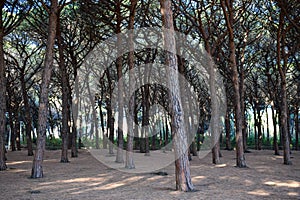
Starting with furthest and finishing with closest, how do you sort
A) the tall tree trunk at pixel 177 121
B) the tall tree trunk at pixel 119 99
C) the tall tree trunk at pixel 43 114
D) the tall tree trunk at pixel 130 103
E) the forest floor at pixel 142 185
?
the tall tree trunk at pixel 119 99 → the tall tree trunk at pixel 130 103 → the tall tree trunk at pixel 43 114 → the tall tree trunk at pixel 177 121 → the forest floor at pixel 142 185

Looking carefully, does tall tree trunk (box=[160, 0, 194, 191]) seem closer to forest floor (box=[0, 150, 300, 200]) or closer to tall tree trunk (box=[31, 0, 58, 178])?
forest floor (box=[0, 150, 300, 200])

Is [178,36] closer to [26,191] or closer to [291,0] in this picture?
[291,0]

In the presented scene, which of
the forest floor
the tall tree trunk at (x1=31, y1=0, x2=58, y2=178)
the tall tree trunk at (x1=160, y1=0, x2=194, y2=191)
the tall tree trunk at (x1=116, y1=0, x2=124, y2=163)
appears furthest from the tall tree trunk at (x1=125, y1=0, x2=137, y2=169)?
the tall tree trunk at (x1=160, y1=0, x2=194, y2=191)

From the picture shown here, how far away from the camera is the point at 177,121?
28.3 feet

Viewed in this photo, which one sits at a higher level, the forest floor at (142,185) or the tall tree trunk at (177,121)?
the tall tree trunk at (177,121)

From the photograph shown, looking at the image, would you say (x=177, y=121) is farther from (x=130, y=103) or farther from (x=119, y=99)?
(x=119, y=99)

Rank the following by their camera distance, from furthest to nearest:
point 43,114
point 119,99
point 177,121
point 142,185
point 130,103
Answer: point 119,99 < point 130,103 < point 43,114 < point 142,185 < point 177,121

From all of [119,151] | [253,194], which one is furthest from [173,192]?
[119,151]

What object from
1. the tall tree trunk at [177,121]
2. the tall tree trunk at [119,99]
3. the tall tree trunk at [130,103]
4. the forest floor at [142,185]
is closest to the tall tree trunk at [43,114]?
the forest floor at [142,185]

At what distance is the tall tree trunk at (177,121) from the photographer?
8.51m

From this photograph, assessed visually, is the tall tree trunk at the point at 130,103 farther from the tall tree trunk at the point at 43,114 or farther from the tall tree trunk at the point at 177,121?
the tall tree trunk at the point at 177,121

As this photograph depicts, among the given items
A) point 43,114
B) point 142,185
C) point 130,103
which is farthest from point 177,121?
point 130,103

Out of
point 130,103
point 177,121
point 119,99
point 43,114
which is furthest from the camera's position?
point 119,99

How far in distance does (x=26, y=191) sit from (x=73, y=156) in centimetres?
1177
